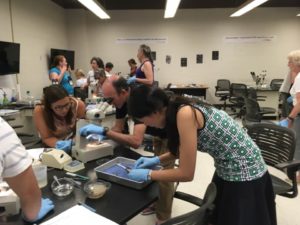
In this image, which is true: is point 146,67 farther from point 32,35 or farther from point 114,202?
point 114,202

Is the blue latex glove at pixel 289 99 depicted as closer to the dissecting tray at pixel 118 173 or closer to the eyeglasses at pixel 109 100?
the eyeglasses at pixel 109 100

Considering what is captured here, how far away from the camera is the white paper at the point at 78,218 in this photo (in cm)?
101

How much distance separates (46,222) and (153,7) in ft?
22.8

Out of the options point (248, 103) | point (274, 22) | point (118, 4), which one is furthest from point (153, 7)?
point (248, 103)

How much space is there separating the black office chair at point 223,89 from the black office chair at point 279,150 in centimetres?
492

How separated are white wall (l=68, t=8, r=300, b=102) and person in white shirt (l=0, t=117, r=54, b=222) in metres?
6.67

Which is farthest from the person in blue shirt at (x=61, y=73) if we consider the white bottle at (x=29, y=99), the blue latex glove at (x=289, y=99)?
the blue latex glove at (x=289, y=99)

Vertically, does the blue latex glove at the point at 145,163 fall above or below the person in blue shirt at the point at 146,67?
below

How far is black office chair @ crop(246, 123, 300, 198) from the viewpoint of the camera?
1785 mm

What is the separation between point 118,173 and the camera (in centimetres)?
141

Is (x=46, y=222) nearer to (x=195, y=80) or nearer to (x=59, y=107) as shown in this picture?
(x=59, y=107)

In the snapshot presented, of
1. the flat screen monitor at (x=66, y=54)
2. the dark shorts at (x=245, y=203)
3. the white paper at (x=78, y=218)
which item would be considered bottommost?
the dark shorts at (x=245, y=203)

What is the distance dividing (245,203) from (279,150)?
0.78m

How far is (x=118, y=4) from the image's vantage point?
6922mm
